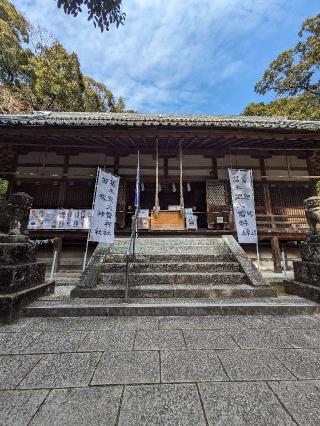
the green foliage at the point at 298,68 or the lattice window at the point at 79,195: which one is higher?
the green foliage at the point at 298,68

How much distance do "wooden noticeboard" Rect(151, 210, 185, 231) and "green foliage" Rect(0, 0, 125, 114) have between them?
18.0 meters

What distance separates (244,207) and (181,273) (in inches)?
156

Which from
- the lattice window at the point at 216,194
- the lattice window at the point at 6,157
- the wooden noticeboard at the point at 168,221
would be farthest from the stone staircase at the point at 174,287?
the lattice window at the point at 6,157

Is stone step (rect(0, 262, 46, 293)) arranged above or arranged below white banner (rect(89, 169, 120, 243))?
below

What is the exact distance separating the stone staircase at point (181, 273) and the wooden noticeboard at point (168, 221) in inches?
43.3

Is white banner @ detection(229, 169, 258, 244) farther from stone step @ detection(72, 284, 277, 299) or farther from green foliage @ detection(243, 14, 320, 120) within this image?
green foliage @ detection(243, 14, 320, 120)

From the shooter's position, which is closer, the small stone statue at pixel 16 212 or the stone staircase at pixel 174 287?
the stone staircase at pixel 174 287

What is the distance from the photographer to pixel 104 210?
22.9 feet

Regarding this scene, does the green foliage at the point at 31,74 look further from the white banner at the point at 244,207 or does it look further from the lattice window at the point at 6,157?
the white banner at the point at 244,207

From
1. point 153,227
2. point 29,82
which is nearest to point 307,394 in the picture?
point 153,227

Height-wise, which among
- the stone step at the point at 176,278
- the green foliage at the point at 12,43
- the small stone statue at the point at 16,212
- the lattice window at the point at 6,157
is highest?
the green foliage at the point at 12,43

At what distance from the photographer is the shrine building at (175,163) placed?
8719mm

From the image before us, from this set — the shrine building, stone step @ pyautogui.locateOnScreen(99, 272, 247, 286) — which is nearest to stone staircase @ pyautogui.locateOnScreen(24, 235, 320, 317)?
stone step @ pyautogui.locateOnScreen(99, 272, 247, 286)

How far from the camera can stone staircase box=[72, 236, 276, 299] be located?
4652 millimetres
